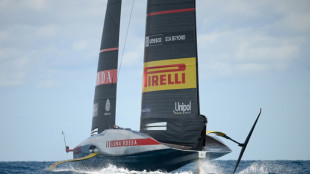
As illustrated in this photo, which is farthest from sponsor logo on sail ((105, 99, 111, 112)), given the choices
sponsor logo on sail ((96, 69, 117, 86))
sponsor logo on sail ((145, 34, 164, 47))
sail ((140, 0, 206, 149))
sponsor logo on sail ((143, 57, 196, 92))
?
sponsor logo on sail ((145, 34, 164, 47))

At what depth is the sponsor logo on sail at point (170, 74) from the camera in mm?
17844

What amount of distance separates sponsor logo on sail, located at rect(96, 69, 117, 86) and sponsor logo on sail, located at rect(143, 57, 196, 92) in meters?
3.16

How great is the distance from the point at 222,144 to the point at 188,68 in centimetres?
322

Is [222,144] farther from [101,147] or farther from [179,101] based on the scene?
[101,147]

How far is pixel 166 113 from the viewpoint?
1797 cm

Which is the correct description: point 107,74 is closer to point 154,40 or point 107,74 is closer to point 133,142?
point 154,40

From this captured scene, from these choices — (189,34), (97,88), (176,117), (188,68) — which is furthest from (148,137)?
(97,88)

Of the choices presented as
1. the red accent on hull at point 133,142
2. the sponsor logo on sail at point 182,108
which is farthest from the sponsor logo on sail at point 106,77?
the sponsor logo on sail at point 182,108

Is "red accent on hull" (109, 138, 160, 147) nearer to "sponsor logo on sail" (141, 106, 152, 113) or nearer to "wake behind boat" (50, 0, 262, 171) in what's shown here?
"wake behind boat" (50, 0, 262, 171)

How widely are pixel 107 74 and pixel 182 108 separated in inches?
218

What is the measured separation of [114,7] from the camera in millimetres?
22953

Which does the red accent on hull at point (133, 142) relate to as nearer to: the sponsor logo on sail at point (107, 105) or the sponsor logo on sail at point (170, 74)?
the sponsor logo on sail at point (170, 74)

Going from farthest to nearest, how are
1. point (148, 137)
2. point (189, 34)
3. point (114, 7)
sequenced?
1. point (114, 7)
2. point (189, 34)
3. point (148, 137)

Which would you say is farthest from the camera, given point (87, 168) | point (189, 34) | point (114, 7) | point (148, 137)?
point (114, 7)
